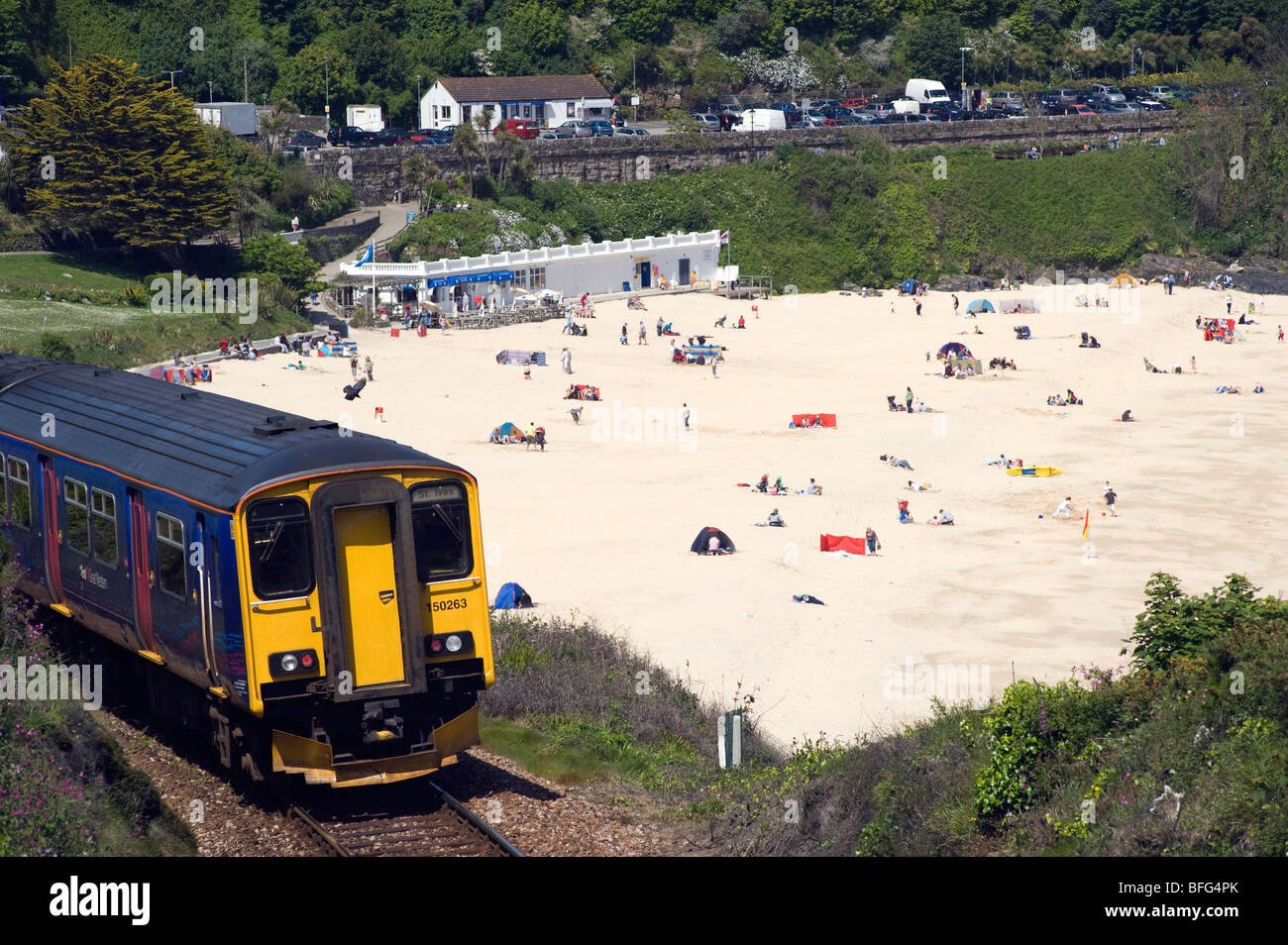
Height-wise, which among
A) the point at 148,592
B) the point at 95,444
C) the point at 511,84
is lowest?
the point at 148,592

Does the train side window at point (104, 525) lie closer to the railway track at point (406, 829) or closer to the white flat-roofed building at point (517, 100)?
the railway track at point (406, 829)

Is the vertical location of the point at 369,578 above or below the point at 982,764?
above

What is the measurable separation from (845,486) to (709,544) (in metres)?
7.95

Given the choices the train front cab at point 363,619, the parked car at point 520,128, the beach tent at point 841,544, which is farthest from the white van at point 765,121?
the train front cab at point 363,619

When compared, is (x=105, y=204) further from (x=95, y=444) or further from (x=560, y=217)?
(x=95, y=444)

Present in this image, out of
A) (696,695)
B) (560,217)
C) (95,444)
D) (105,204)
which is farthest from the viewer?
(560,217)

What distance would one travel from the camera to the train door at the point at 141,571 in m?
15.6

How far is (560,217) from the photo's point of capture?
269 feet

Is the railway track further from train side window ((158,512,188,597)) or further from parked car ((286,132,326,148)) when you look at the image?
parked car ((286,132,326,148))

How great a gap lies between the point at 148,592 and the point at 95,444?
218cm

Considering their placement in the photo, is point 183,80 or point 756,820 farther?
point 183,80

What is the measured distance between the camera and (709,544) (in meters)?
32.2

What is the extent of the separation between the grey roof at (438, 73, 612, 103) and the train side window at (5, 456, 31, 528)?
76.3m

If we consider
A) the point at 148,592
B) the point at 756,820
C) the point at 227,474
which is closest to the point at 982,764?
the point at 756,820
